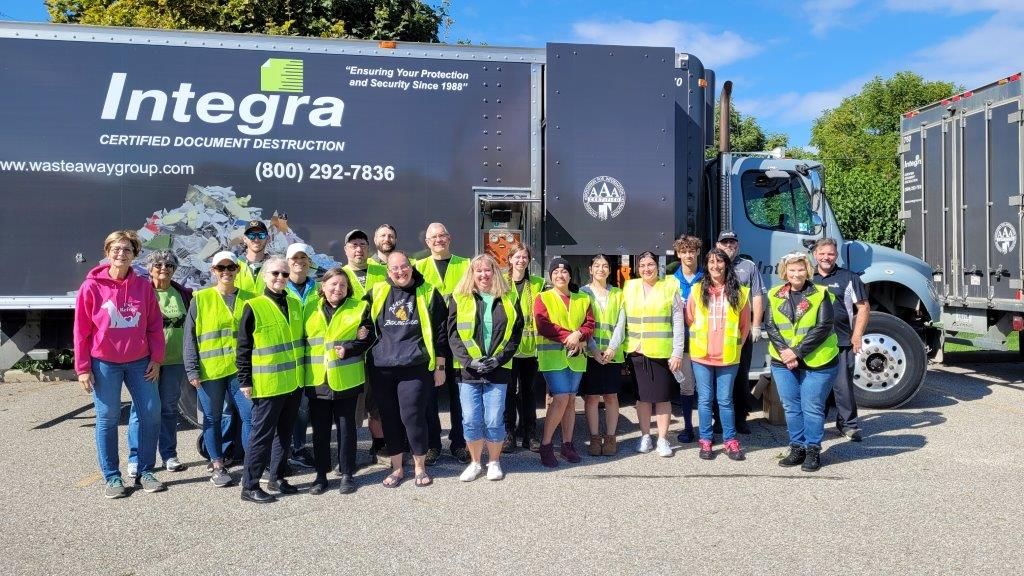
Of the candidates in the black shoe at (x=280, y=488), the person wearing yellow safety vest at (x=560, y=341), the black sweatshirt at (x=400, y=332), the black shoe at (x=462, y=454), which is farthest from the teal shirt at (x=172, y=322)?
the person wearing yellow safety vest at (x=560, y=341)

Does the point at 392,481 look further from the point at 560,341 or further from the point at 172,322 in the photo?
the point at 172,322

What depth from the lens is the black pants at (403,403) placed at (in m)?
4.49

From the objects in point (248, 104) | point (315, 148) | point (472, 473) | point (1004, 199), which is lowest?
point (472, 473)

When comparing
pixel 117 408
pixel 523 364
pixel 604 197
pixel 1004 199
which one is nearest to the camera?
pixel 117 408

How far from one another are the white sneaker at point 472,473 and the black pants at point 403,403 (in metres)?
0.32

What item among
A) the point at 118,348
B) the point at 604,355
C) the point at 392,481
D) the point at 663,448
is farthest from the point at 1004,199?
the point at 118,348

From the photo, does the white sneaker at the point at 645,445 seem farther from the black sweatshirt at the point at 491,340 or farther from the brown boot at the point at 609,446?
the black sweatshirt at the point at 491,340

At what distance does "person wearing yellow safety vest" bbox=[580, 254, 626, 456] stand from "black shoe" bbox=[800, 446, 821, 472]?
1.34 metres

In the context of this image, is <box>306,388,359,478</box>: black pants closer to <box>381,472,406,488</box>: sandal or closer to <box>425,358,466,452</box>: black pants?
<box>381,472,406,488</box>: sandal

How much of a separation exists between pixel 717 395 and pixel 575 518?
1.72 m

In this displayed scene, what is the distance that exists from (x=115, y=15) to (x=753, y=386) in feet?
41.9

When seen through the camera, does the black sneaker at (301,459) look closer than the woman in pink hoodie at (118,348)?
No

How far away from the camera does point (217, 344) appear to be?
4457 mm

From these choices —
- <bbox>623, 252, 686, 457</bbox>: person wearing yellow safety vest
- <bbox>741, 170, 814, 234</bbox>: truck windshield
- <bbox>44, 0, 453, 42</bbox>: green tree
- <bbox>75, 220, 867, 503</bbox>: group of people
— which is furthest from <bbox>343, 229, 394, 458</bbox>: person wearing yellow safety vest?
<bbox>44, 0, 453, 42</bbox>: green tree
